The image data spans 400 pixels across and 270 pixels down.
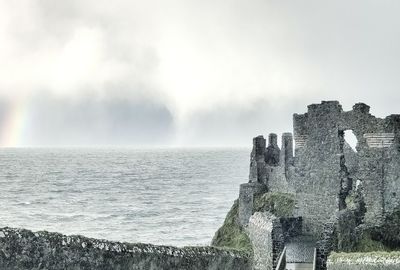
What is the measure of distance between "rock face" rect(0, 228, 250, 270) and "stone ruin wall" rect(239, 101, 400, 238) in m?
20.5

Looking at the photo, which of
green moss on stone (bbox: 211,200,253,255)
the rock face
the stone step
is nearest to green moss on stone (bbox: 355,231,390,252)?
the stone step

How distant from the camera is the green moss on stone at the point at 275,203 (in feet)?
137

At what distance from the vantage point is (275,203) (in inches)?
1727

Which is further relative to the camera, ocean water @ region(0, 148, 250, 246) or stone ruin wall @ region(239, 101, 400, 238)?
ocean water @ region(0, 148, 250, 246)

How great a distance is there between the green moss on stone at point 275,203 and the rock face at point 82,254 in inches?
1241

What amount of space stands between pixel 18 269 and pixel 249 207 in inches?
1516

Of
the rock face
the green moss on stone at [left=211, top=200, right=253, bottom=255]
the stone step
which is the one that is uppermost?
the rock face

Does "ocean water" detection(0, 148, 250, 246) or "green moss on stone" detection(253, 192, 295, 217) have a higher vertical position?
"green moss on stone" detection(253, 192, 295, 217)

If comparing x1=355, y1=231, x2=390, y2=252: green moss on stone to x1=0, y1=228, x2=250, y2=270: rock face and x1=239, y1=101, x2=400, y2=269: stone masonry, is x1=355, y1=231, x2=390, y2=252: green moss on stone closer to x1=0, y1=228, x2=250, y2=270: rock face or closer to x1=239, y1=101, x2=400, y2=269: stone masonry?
x1=239, y1=101, x2=400, y2=269: stone masonry

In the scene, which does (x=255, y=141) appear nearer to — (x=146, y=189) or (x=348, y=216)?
(x=348, y=216)

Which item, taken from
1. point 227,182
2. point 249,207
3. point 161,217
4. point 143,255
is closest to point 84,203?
point 161,217

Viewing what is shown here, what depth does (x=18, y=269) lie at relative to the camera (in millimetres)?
6812

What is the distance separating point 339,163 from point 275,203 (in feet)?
42.7

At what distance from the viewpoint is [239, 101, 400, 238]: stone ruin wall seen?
2953 centimetres
